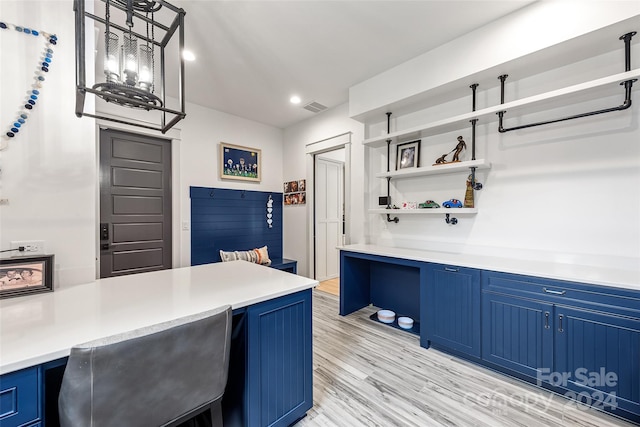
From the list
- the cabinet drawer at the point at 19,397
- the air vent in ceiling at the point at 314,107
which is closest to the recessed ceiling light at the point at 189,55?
the air vent in ceiling at the point at 314,107

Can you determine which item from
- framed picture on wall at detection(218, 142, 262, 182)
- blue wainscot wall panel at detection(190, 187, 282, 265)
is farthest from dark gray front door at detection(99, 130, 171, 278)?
framed picture on wall at detection(218, 142, 262, 182)

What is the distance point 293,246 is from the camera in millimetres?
4715

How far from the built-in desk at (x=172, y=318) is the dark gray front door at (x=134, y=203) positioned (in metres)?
1.99

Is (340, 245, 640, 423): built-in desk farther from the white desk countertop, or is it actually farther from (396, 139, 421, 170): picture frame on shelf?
(396, 139, 421, 170): picture frame on shelf

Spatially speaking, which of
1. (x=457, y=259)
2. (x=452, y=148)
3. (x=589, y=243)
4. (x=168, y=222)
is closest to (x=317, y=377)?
(x=457, y=259)

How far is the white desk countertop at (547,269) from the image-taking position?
1.62 metres

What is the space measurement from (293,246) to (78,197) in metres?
3.40

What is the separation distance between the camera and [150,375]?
0.89m

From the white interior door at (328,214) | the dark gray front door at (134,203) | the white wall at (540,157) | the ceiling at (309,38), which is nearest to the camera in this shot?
the white wall at (540,157)

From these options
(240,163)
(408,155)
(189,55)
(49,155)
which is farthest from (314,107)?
(49,155)

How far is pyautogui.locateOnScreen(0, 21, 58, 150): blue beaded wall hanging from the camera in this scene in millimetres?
1335

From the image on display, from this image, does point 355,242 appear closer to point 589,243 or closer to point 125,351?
point 589,243

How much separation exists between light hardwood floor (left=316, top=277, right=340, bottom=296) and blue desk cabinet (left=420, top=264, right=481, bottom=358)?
185cm

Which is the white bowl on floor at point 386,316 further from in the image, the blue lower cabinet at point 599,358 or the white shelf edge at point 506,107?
the white shelf edge at point 506,107
